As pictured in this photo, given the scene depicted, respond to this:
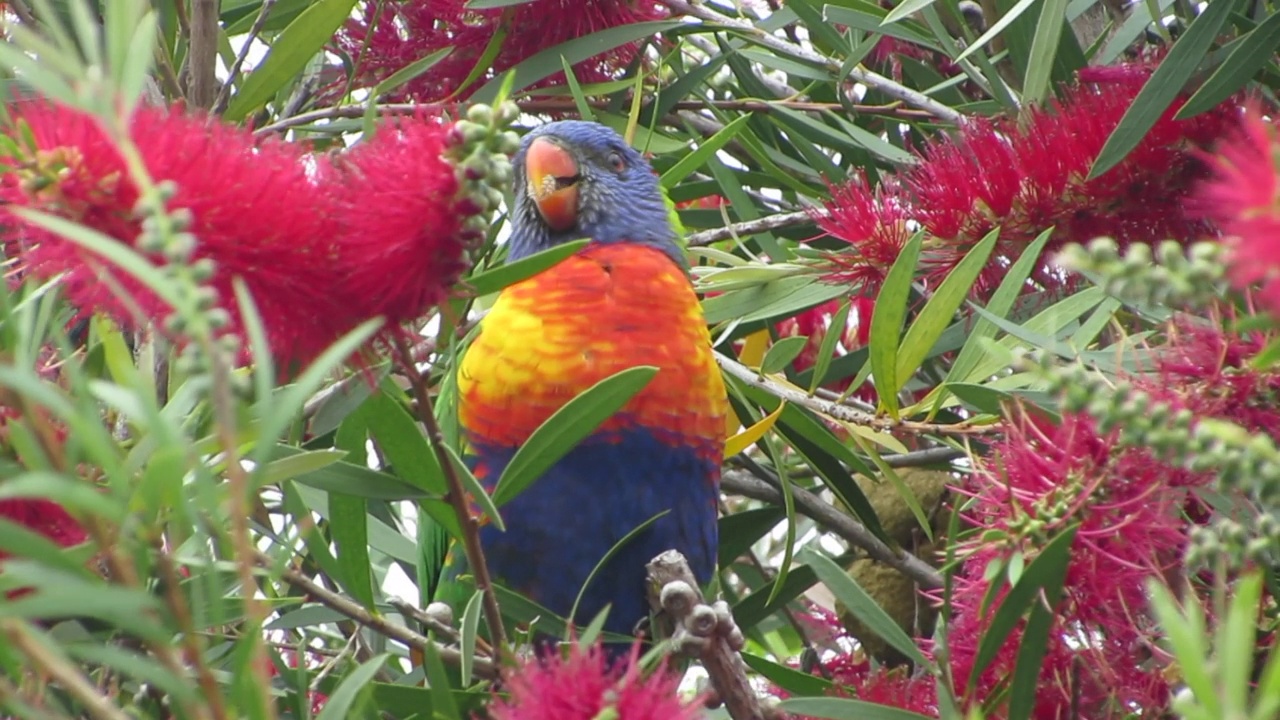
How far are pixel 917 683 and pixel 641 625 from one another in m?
0.62

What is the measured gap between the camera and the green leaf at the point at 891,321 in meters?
1.34

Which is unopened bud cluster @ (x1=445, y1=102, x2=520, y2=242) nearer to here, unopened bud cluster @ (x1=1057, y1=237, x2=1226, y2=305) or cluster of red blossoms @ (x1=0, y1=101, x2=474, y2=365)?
cluster of red blossoms @ (x1=0, y1=101, x2=474, y2=365)

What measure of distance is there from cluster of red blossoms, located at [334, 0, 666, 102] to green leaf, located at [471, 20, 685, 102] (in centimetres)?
3

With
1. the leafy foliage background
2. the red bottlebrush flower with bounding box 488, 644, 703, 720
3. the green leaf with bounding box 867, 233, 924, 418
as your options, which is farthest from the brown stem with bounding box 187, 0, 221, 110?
the red bottlebrush flower with bounding box 488, 644, 703, 720

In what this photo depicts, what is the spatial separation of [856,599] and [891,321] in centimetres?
34

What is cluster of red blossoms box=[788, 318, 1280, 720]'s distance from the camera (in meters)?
0.95

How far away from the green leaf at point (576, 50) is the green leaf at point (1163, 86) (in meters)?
0.66

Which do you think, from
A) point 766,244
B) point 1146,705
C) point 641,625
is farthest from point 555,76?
point 1146,705

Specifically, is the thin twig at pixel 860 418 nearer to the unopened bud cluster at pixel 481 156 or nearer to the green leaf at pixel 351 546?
the green leaf at pixel 351 546

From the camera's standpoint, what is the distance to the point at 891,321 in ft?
4.63

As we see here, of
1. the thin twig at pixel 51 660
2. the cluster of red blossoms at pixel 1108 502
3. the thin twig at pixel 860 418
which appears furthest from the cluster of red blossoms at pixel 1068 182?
the thin twig at pixel 51 660

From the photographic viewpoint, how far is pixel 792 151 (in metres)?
2.19

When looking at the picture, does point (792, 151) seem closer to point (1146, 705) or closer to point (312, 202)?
point (1146, 705)

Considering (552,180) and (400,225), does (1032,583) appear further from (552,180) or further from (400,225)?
(552,180)
